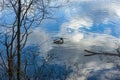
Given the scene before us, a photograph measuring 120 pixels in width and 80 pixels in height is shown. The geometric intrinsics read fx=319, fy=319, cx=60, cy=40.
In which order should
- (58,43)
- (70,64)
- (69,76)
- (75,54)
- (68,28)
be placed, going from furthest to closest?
(68,28)
(58,43)
(75,54)
(70,64)
(69,76)

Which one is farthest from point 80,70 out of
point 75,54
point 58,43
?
point 58,43

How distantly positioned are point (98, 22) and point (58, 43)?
4.68 metres

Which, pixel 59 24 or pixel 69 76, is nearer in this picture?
pixel 69 76

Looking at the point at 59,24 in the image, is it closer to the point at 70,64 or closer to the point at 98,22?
the point at 98,22

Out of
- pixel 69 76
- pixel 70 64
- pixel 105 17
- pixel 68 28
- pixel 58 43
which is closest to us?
pixel 69 76

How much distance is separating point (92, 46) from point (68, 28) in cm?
381

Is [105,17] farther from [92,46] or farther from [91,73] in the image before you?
[91,73]

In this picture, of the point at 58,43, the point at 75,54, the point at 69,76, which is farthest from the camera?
the point at 58,43

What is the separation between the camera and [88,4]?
34188 millimetres

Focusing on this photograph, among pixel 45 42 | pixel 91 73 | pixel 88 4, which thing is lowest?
pixel 91 73

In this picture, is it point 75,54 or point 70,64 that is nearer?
point 70,64

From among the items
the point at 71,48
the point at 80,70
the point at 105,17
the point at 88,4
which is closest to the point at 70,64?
the point at 80,70

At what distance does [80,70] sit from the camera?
21.6 meters

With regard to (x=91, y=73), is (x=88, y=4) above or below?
above
